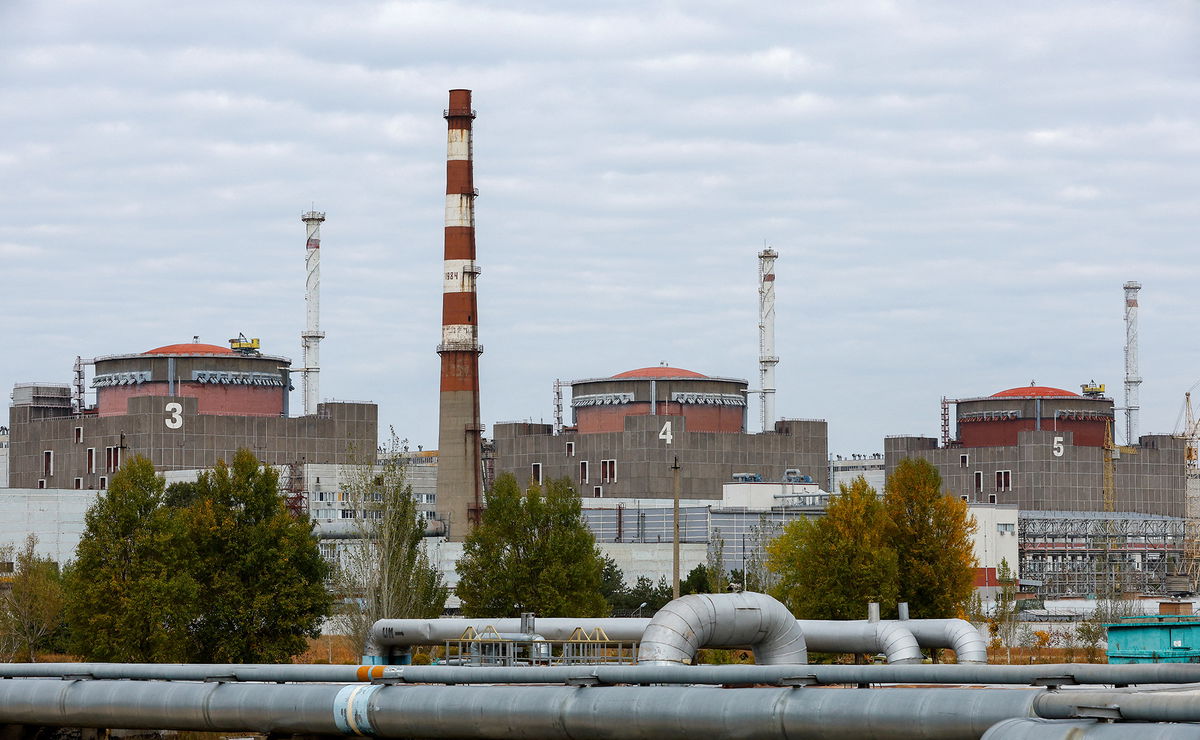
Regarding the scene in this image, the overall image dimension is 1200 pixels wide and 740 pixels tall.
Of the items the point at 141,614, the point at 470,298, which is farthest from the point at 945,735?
the point at 470,298

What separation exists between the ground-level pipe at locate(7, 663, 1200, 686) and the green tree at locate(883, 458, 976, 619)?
1220 inches

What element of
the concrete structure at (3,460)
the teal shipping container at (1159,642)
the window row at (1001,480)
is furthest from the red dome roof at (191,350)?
the teal shipping container at (1159,642)

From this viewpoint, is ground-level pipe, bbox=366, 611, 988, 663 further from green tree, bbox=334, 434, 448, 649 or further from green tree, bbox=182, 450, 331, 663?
green tree, bbox=334, 434, 448, 649

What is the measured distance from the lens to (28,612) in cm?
5547

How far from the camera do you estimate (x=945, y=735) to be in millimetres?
14312

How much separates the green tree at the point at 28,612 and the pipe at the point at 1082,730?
44678mm

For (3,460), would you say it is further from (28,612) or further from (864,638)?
(864,638)

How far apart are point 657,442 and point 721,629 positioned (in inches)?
3565

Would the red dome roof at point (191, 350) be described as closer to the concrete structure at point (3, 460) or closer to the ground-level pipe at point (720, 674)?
the concrete structure at point (3, 460)

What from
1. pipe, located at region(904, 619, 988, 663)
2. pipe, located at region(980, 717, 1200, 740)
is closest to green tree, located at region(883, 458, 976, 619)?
pipe, located at region(904, 619, 988, 663)

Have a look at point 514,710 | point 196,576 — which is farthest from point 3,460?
point 514,710

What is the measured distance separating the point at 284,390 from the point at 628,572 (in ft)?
120

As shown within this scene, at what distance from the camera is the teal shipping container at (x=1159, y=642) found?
110ft

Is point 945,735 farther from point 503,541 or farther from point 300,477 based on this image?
point 300,477
